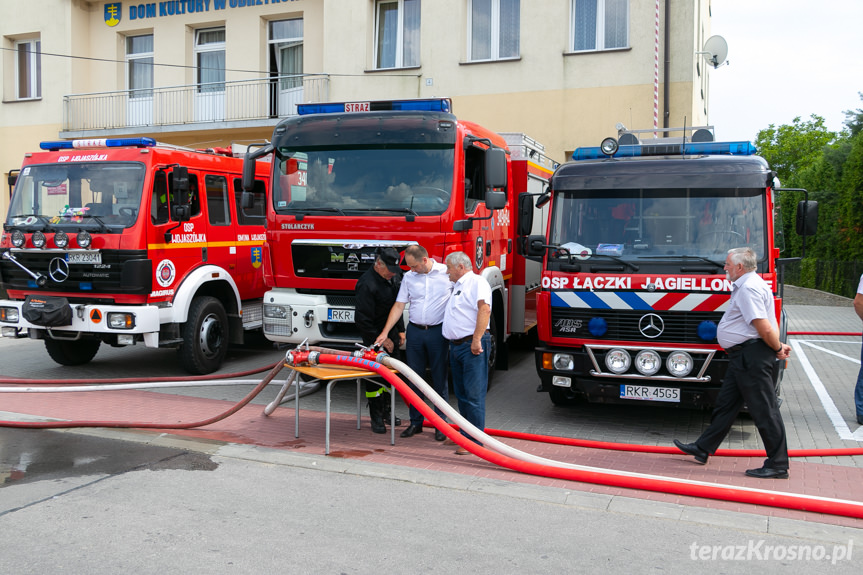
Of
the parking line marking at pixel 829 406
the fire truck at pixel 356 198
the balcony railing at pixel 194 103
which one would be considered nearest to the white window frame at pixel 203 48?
the balcony railing at pixel 194 103

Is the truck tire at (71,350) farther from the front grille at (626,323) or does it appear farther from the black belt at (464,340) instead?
the front grille at (626,323)

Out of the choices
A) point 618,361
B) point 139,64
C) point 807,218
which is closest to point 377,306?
point 618,361

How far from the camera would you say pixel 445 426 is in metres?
6.27

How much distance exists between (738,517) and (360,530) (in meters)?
2.42

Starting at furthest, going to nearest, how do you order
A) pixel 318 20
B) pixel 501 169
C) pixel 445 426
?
pixel 318 20 < pixel 501 169 < pixel 445 426

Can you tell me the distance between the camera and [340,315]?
804 centimetres

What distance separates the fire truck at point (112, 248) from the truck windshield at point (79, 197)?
12 mm

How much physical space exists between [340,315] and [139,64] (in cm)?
1645

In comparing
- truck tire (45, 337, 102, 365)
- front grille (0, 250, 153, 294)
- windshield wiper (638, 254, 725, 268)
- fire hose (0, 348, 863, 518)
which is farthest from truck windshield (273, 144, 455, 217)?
truck tire (45, 337, 102, 365)

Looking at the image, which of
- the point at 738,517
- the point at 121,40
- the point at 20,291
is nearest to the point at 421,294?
the point at 738,517

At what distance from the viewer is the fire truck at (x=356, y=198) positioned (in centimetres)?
787

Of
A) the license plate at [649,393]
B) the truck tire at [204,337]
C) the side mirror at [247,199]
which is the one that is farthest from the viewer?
the truck tire at [204,337]

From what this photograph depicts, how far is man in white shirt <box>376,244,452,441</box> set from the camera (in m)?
6.78

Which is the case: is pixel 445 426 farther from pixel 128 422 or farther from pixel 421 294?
pixel 128 422
